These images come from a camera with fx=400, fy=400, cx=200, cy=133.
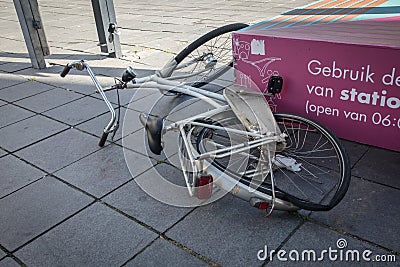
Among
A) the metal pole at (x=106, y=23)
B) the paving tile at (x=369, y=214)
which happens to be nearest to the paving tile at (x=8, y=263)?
the paving tile at (x=369, y=214)

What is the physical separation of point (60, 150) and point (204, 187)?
5.07 ft

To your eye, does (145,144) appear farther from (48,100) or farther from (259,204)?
(48,100)

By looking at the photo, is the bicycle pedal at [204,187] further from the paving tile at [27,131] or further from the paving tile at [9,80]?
the paving tile at [9,80]

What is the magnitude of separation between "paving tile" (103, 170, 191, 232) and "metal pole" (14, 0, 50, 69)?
345cm

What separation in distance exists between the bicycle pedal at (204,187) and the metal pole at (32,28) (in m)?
3.98

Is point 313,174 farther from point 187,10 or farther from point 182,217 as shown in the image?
point 187,10

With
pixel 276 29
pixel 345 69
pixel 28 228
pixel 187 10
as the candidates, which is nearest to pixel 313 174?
pixel 345 69

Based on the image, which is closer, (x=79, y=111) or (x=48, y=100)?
(x=79, y=111)

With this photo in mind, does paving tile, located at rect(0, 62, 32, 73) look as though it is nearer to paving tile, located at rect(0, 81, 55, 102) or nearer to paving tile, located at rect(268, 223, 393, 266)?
paving tile, located at rect(0, 81, 55, 102)

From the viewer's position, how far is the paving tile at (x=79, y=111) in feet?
12.8

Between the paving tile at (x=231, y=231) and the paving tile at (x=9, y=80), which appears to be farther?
the paving tile at (x=9, y=80)

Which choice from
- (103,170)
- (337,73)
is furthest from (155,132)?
(337,73)

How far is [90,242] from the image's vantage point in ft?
7.64

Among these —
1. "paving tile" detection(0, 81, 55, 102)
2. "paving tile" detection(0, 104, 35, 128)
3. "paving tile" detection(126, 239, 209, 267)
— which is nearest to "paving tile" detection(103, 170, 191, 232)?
"paving tile" detection(126, 239, 209, 267)
